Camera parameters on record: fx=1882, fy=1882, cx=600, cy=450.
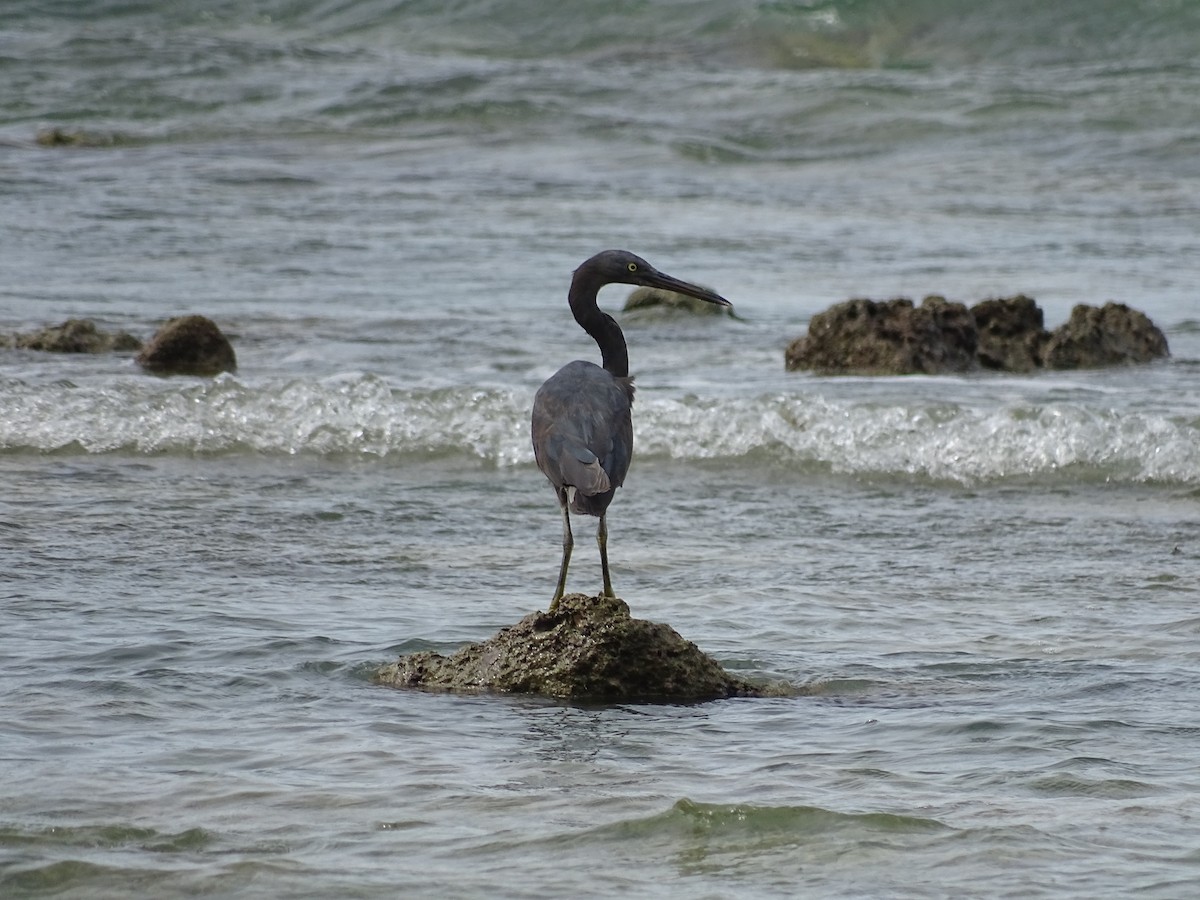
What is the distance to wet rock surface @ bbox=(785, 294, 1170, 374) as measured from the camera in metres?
10.8

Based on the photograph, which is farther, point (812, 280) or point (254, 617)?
point (812, 280)

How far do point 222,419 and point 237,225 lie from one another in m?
8.04

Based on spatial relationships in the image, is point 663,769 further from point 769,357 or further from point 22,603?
point 769,357

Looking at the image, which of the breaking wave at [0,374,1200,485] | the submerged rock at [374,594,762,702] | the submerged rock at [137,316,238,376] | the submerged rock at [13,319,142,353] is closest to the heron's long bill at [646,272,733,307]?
the submerged rock at [374,594,762,702]

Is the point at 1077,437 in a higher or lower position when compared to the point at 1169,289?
lower

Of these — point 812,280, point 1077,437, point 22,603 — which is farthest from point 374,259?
point 22,603

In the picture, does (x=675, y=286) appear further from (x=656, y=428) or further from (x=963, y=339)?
(x=963, y=339)

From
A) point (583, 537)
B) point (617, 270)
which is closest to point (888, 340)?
point (583, 537)

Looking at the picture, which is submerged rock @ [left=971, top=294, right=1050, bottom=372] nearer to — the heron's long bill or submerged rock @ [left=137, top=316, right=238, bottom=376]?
submerged rock @ [left=137, top=316, right=238, bottom=376]

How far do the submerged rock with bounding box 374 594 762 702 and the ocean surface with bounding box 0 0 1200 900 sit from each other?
93mm

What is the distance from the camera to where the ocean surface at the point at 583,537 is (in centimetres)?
402

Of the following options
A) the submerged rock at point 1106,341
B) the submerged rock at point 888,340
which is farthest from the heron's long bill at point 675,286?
the submerged rock at point 1106,341

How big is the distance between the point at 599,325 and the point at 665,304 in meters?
7.19

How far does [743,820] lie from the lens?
409 centimetres
